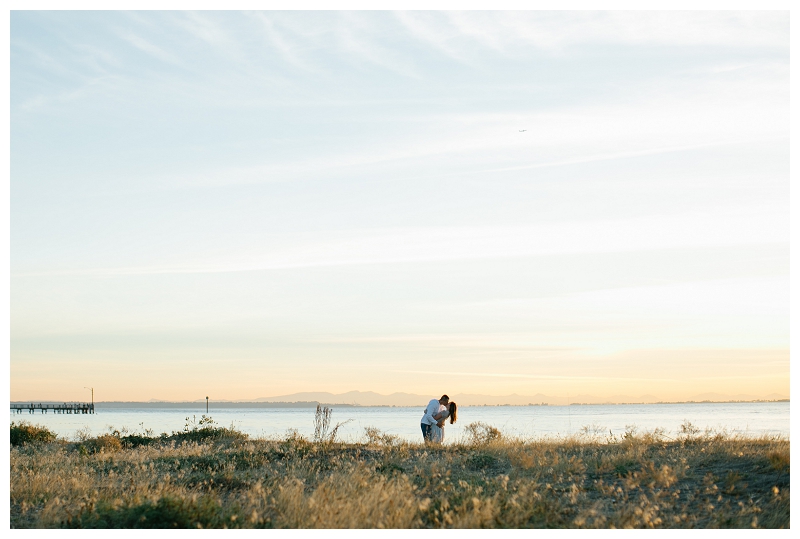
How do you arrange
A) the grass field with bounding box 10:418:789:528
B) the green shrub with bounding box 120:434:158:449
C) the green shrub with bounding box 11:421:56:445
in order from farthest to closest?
the green shrub with bounding box 11:421:56:445 → the green shrub with bounding box 120:434:158:449 → the grass field with bounding box 10:418:789:528

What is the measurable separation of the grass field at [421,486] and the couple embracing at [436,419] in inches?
72.5

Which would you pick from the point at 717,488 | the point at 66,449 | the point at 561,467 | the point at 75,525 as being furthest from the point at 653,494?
the point at 66,449

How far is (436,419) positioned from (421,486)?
7.87 metres

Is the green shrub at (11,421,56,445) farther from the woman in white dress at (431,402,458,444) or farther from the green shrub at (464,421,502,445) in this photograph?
the green shrub at (464,421,502,445)

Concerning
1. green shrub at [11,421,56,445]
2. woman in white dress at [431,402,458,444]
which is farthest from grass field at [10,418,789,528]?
green shrub at [11,421,56,445]

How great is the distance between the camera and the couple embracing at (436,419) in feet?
61.1

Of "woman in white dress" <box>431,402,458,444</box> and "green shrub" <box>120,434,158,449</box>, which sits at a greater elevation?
"woman in white dress" <box>431,402,458,444</box>

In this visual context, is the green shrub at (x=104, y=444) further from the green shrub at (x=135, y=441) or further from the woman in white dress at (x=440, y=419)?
the woman in white dress at (x=440, y=419)

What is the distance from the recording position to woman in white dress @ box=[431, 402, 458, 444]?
18609 mm

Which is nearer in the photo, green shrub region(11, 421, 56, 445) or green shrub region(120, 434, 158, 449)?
green shrub region(120, 434, 158, 449)

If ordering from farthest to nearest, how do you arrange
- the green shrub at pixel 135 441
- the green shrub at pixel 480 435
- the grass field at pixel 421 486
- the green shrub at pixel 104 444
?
the green shrub at pixel 135 441, the green shrub at pixel 104 444, the green shrub at pixel 480 435, the grass field at pixel 421 486

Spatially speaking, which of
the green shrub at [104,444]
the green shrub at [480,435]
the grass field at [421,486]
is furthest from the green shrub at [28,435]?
the green shrub at [480,435]

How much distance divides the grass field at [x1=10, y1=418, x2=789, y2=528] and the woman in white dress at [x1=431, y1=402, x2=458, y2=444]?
182 cm

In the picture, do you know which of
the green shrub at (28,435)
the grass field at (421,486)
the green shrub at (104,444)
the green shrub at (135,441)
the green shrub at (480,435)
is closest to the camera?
the grass field at (421,486)
